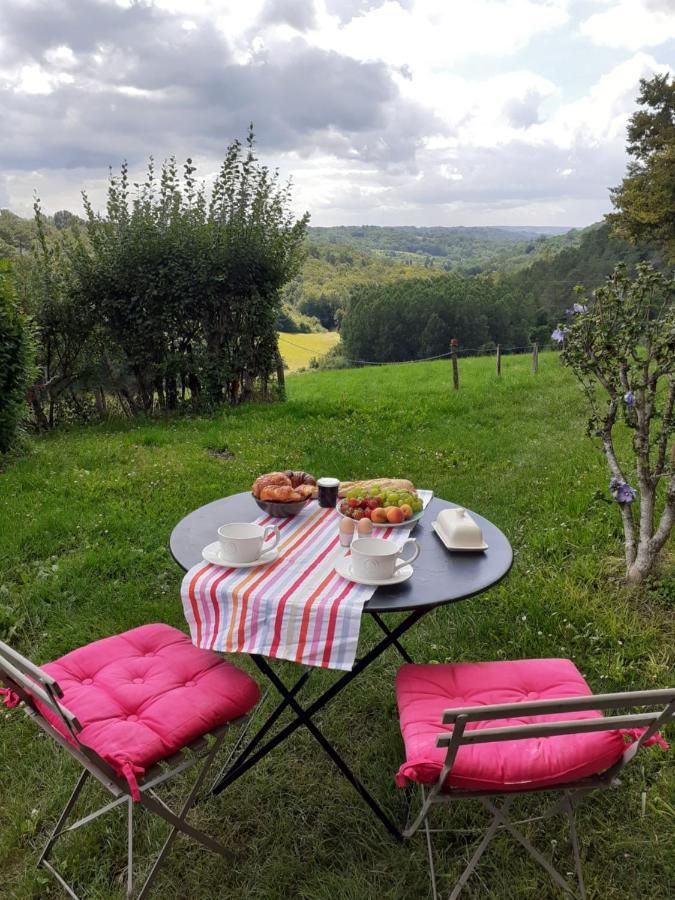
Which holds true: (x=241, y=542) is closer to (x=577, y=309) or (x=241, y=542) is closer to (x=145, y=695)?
(x=145, y=695)

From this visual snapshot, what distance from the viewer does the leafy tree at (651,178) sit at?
1786 cm

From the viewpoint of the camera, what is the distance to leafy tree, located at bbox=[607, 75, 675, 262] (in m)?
17.9

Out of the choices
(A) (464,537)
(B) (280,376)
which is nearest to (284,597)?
(A) (464,537)

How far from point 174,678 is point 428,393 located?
338 inches

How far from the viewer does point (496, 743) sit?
175 cm

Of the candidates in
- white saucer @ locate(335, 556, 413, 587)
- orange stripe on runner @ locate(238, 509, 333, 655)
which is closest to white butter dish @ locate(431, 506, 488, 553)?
white saucer @ locate(335, 556, 413, 587)

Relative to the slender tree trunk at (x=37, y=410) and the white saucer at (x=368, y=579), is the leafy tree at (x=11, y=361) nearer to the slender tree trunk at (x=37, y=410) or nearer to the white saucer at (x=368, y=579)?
the slender tree trunk at (x=37, y=410)


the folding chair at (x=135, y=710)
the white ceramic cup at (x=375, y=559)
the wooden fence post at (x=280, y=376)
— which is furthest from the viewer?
the wooden fence post at (x=280, y=376)

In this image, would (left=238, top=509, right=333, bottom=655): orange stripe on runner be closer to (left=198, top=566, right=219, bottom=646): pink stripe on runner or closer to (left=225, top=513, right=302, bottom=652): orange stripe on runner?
(left=225, top=513, right=302, bottom=652): orange stripe on runner

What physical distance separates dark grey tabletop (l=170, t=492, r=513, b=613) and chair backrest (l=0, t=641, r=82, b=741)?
0.60 m

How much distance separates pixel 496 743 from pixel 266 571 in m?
0.91

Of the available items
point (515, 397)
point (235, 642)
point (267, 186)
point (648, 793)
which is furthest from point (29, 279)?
point (648, 793)

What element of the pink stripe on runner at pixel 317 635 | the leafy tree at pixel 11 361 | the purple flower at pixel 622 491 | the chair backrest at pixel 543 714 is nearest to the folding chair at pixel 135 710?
the pink stripe on runner at pixel 317 635

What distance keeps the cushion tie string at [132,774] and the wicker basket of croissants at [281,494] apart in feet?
3.61
